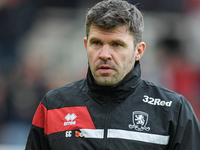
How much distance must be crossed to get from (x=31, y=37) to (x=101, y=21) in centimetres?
424

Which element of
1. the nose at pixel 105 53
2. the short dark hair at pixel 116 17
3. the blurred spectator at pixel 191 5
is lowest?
the nose at pixel 105 53

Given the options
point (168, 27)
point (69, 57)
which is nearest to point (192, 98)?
point (168, 27)

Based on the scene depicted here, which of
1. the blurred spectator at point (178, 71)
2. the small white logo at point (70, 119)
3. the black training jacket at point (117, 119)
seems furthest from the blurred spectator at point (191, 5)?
the small white logo at point (70, 119)

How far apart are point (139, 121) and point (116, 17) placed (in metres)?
0.69

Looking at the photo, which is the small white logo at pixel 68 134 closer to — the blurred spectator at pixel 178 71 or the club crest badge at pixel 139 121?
the club crest badge at pixel 139 121

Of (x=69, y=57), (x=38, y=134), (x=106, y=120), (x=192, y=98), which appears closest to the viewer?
(x=106, y=120)

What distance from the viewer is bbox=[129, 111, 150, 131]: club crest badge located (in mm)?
1822

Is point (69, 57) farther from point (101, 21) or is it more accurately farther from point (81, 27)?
point (101, 21)

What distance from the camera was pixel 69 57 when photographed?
5.86m

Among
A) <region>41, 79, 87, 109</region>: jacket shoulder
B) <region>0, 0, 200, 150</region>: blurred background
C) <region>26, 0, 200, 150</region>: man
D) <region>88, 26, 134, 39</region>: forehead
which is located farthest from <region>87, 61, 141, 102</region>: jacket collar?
<region>0, 0, 200, 150</region>: blurred background

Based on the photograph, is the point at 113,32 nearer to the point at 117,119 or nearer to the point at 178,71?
the point at 117,119

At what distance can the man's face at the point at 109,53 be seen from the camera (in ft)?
6.14

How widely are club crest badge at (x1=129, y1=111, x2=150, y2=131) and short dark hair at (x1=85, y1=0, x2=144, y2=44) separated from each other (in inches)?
20.0

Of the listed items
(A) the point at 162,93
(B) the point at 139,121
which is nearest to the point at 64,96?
(B) the point at 139,121
